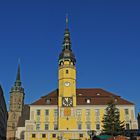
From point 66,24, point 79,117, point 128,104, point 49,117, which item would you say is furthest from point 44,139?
point 66,24

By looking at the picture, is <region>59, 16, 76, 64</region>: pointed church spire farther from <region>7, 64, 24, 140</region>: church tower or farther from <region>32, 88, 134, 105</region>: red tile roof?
<region>7, 64, 24, 140</region>: church tower

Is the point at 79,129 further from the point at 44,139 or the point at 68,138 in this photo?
the point at 44,139

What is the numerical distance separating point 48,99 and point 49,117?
5.80m

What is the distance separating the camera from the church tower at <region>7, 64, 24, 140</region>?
445 ft

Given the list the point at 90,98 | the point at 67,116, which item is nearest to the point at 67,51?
the point at 90,98

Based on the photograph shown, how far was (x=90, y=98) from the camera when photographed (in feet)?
278

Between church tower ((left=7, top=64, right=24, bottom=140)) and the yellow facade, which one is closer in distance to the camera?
the yellow facade

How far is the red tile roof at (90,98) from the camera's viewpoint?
83.5m

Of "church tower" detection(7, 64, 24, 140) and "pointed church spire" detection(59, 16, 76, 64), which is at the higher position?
"pointed church spire" detection(59, 16, 76, 64)

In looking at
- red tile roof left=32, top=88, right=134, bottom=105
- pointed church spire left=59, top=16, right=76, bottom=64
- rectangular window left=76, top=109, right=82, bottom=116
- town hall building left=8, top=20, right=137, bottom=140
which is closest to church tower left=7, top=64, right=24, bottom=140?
red tile roof left=32, top=88, right=134, bottom=105

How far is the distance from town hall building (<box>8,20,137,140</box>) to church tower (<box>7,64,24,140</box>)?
2152 inches

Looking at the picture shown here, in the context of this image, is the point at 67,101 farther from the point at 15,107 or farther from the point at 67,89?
the point at 15,107

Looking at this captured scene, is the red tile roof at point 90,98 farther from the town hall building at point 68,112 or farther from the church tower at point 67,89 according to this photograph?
the church tower at point 67,89

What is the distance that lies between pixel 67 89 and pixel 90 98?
7644mm
